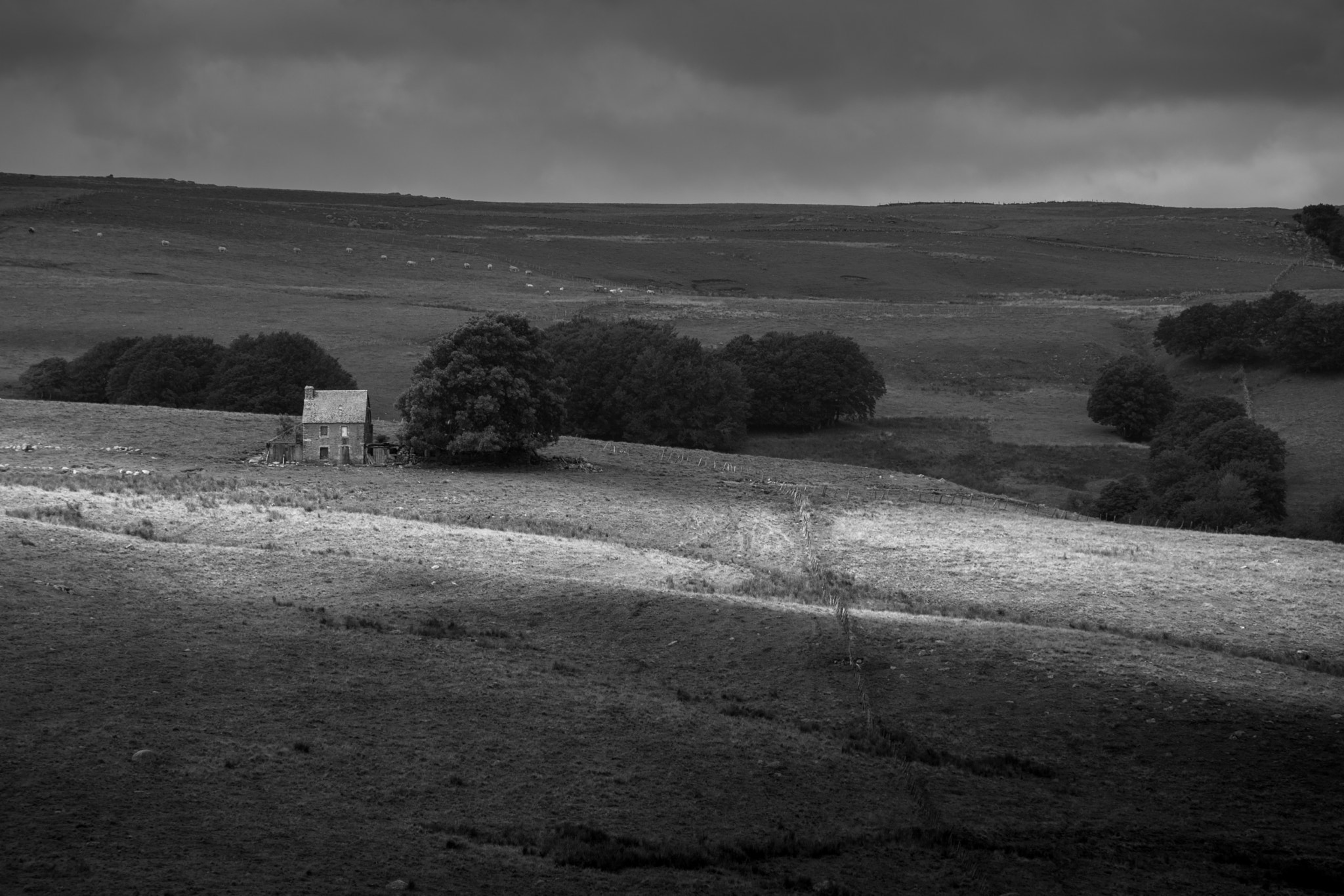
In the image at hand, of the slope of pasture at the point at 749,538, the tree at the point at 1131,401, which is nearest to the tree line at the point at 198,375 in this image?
the slope of pasture at the point at 749,538

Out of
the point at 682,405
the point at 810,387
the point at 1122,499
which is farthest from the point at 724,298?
the point at 1122,499

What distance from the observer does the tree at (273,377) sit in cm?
8388

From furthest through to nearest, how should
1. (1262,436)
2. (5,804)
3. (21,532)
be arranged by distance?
(1262,436), (21,532), (5,804)

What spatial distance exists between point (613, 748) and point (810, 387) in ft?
246

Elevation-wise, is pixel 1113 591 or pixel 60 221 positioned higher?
pixel 60 221

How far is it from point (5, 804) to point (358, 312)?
107472 millimetres

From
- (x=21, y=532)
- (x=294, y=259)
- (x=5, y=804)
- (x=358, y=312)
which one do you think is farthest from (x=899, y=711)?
(x=294, y=259)

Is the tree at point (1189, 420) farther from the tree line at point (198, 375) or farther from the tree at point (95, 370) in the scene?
the tree at point (95, 370)

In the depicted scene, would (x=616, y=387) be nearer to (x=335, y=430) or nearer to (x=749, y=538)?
(x=335, y=430)

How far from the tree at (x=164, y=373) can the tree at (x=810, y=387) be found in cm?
3528

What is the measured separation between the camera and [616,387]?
288 ft

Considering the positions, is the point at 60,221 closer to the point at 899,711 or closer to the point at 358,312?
the point at 358,312

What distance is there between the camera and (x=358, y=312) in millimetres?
123500

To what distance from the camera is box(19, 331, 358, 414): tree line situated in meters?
84.4
